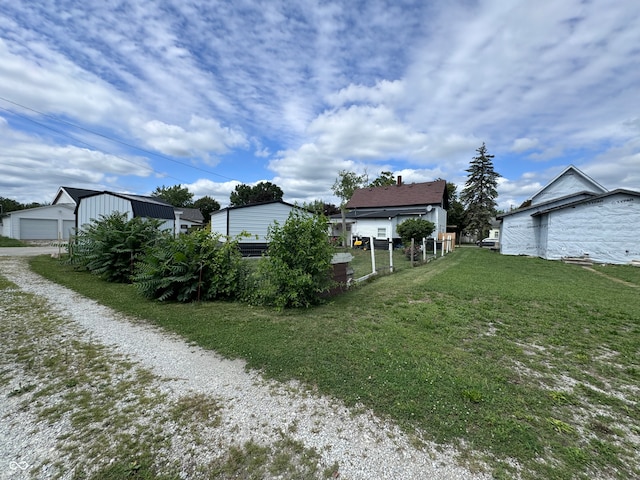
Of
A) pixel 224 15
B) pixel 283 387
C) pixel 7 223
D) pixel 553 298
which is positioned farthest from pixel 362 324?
pixel 7 223

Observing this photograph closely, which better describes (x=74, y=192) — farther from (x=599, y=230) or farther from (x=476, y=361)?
(x=599, y=230)

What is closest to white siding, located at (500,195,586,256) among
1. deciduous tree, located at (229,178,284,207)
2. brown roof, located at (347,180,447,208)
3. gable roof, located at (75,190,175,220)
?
brown roof, located at (347,180,447,208)

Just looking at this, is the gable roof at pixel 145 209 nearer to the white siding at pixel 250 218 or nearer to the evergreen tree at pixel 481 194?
the white siding at pixel 250 218

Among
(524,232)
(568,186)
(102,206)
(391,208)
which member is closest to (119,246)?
(102,206)

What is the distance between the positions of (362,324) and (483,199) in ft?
122

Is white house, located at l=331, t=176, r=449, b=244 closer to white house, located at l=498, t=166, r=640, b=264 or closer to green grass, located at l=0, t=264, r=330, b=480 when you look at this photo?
white house, located at l=498, t=166, r=640, b=264

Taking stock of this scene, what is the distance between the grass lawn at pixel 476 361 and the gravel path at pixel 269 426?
0.18 metres

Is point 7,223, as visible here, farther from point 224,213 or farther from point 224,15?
point 224,15

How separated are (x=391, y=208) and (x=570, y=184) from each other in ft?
49.7

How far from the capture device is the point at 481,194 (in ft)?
116

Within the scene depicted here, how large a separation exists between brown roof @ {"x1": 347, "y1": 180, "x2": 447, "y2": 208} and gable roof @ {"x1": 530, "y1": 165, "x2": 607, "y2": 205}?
9439mm

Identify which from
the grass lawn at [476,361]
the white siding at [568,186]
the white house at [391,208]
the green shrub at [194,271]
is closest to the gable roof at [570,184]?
the white siding at [568,186]

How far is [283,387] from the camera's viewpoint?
9.09ft

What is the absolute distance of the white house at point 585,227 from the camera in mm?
13453
